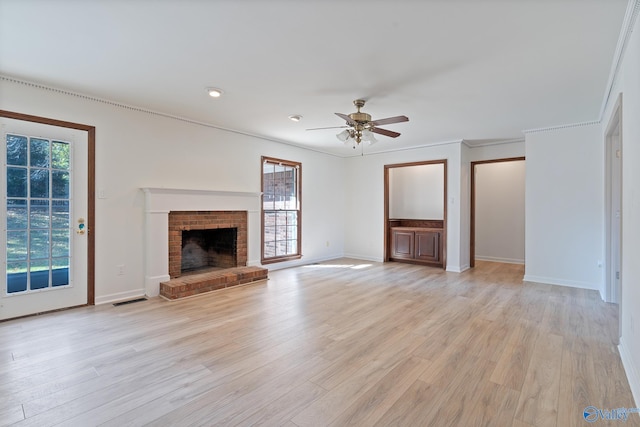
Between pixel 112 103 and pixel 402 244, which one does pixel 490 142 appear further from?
pixel 112 103

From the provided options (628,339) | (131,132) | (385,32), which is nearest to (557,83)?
(385,32)

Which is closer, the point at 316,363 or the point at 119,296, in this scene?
the point at 316,363

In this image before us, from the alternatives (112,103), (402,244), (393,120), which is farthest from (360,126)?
(402,244)

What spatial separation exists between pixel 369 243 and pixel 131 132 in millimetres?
5109

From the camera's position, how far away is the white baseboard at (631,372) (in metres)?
1.90

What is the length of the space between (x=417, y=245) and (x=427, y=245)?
215mm

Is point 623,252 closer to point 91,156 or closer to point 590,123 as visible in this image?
point 590,123

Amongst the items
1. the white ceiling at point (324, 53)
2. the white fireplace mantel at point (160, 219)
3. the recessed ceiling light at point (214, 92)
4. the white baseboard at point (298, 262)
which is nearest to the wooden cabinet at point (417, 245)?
the white baseboard at point (298, 262)

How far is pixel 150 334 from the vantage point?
9.57ft

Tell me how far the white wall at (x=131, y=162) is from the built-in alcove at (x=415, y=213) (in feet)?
10.5

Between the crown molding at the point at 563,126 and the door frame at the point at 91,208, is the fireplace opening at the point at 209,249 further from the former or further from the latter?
the crown molding at the point at 563,126

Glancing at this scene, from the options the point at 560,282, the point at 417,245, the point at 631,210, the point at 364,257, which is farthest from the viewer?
the point at 364,257

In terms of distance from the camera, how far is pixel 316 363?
2385 millimetres

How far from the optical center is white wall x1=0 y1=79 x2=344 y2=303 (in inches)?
141
